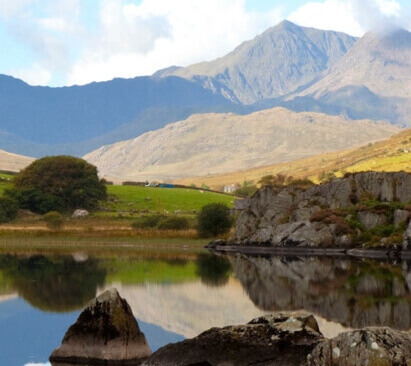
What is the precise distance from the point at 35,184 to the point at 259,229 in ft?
196

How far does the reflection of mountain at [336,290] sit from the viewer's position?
35.7 meters

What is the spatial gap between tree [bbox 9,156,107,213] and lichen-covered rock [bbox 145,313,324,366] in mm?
119628

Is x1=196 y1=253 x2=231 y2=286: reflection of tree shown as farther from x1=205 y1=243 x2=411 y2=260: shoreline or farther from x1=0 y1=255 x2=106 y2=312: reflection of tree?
x1=205 y1=243 x2=411 y2=260: shoreline

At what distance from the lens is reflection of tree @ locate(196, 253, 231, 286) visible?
5444cm

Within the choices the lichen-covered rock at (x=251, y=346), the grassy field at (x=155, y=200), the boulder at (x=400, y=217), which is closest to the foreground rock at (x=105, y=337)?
the lichen-covered rock at (x=251, y=346)

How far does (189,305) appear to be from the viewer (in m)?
41.3

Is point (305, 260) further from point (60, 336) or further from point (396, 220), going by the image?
point (60, 336)

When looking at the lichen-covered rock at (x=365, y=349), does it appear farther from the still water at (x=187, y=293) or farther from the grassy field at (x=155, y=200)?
the grassy field at (x=155, y=200)

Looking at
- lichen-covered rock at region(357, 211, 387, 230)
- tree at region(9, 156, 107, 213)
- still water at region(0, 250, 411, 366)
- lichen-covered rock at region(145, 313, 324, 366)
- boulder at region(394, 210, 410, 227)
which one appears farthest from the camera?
tree at region(9, 156, 107, 213)

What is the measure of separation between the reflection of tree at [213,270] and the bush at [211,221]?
28.2m

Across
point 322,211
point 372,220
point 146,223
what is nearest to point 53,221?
point 146,223

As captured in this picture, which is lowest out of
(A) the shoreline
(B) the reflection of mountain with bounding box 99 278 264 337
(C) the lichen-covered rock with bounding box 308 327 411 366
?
(B) the reflection of mountain with bounding box 99 278 264 337

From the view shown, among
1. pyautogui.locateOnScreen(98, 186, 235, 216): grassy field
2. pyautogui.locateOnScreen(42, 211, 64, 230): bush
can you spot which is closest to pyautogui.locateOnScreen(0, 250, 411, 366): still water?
pyautogui.locateOnScreen(42, 211, 64, 230): bush

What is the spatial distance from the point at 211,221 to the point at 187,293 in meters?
65.1
